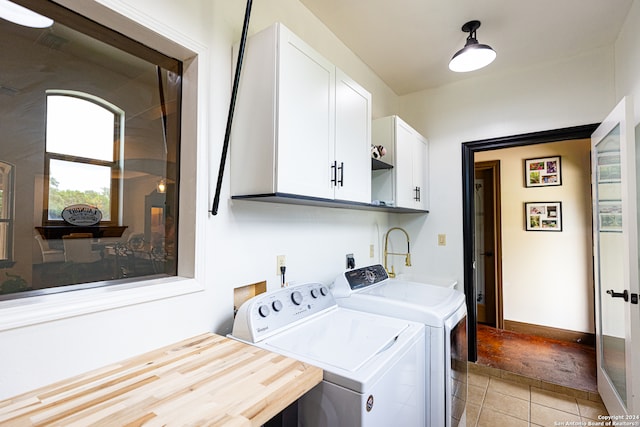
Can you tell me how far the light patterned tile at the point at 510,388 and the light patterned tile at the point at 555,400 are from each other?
5cm

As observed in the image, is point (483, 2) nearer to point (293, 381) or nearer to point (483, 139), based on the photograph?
point (483, 139)

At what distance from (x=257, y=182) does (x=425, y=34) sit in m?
1.77

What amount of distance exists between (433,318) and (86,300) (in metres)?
1.41

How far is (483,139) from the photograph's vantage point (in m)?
2.78

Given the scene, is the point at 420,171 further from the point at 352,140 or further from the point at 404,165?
the point at 352,140

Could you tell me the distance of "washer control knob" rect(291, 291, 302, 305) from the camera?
1.51 metres

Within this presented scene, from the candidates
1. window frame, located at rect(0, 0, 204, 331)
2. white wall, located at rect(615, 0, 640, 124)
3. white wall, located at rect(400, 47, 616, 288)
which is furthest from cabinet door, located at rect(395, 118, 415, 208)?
window frame, located at rect(0, 0, 204, 331)

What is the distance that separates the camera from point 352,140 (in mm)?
1827

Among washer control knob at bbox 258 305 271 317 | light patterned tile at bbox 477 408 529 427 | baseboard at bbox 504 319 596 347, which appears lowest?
light patterned tile at bbox 477 408 529 427

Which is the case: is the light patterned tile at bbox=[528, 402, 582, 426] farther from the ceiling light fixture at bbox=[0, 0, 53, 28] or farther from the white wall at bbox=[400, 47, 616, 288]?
the ceiling light fixture at bbox=[0, 0, 53, 28]

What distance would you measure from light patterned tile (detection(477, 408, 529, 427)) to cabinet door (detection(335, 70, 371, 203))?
67.1 inches

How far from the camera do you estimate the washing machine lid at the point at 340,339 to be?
109 cm

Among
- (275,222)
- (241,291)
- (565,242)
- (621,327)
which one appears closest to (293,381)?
(241,291)

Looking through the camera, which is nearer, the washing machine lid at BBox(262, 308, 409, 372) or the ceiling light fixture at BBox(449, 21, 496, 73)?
the washing machine lid at BBox(262, 308, 409, 372)
